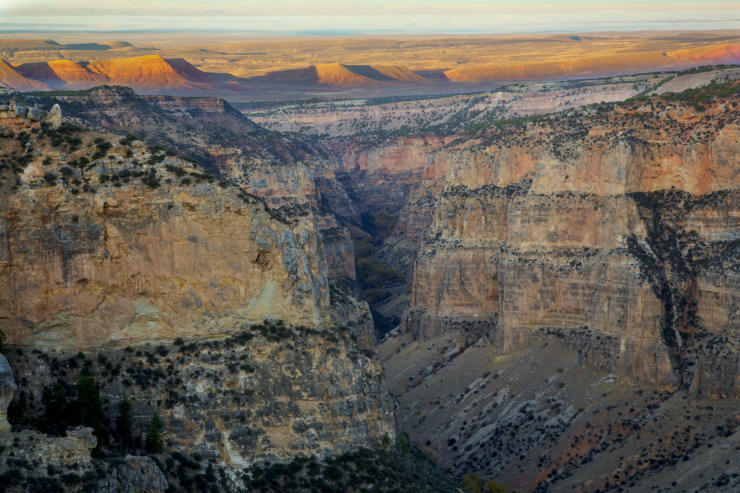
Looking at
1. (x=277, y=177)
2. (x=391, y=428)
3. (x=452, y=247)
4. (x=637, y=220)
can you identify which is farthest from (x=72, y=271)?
(x=277, y=177)

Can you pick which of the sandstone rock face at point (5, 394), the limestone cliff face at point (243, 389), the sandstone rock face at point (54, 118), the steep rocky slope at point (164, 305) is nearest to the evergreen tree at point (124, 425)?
the steep rocky slope at point (164, 305)

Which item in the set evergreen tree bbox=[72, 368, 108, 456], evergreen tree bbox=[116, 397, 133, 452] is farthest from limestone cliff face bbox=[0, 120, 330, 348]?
evergreen tree bbox=[116, 397, 133, 452]

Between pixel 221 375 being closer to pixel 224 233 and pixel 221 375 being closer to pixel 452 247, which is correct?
pixel 224 233

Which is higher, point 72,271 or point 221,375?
point 72,271

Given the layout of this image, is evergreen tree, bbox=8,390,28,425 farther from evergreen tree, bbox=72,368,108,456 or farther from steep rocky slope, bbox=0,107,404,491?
evergreen tree, bbox=72,368,108,456

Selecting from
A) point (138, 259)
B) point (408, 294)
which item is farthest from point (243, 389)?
point (408, 294)
